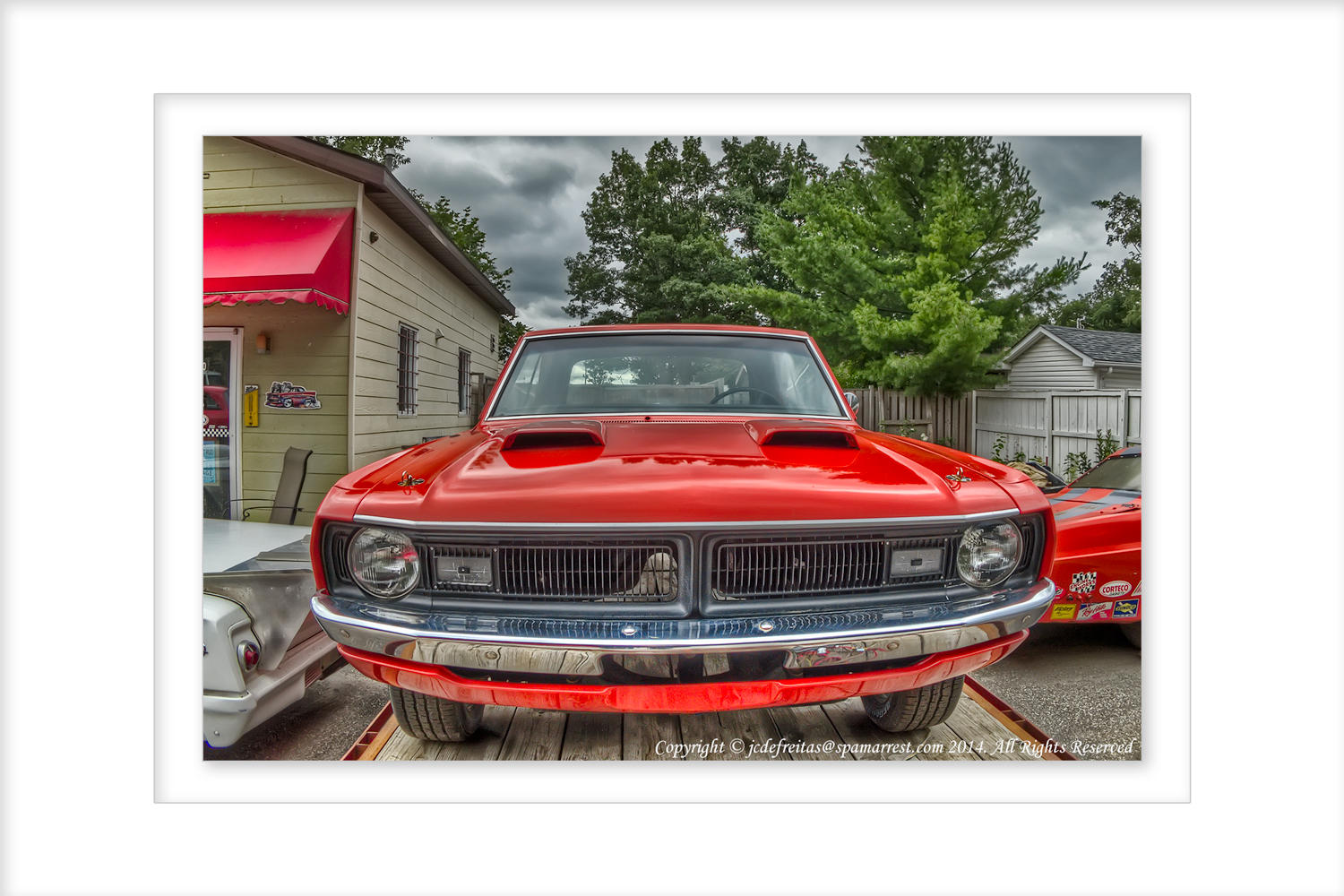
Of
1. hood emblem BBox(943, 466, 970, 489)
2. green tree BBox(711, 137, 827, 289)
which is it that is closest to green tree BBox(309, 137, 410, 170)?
green tree BBox(711, 137, 827, 289)

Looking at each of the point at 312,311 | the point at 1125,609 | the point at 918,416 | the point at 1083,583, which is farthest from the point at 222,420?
the point at 918,416

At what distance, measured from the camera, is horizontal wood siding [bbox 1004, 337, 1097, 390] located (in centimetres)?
276

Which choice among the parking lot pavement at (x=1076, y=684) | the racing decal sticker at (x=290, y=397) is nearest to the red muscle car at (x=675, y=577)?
the parking lot pavement at (x=1076, y=684)

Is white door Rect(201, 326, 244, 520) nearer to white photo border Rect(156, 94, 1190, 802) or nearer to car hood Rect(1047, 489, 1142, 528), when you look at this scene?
white photo border Rect(156, 94, 1190, 802)

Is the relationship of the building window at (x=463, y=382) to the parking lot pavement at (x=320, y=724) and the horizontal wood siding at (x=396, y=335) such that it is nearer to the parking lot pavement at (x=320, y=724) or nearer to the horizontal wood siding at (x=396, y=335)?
the horizontal wood siding at (x=396, y=335)

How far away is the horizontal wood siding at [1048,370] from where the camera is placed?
276 cm

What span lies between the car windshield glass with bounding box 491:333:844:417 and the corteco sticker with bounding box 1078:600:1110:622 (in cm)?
108

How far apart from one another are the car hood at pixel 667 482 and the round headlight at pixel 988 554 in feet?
0.29

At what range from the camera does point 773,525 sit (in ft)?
4.33
